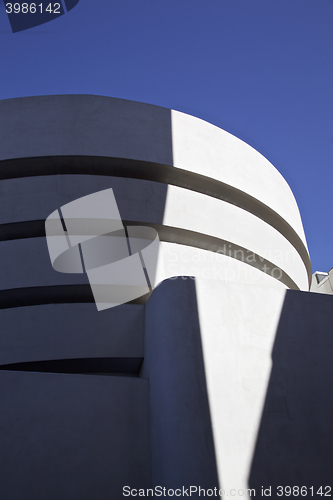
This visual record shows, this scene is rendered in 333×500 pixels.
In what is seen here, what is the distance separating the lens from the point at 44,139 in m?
10.4

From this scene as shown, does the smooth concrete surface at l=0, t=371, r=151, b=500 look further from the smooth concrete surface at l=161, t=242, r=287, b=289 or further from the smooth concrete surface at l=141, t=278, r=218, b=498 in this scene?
the smooth concrete surface at l=161, t=242, r=287, b=289

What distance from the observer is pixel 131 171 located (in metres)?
10.9

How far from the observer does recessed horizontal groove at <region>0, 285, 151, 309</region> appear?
889cm

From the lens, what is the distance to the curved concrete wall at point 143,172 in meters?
10.1

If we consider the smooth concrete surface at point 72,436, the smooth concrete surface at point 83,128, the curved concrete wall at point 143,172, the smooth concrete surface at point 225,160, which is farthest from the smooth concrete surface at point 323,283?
the smooth concrete surface at point 72,436

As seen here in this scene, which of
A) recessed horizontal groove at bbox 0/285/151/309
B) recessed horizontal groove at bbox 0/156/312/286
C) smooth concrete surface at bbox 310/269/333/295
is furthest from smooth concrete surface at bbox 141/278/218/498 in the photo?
smooth concrete surface at bbox 310/269/333/295

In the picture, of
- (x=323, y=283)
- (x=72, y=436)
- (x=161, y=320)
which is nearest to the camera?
(x=72, y=436)

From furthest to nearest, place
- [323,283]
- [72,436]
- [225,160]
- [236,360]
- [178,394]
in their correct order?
1. [323,283]
2. [225,160]
3. [236,360]
4. [72,436]
5. [178,394]

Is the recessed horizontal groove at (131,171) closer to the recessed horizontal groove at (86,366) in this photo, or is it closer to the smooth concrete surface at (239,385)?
the smooth concrete surface at (239,385)

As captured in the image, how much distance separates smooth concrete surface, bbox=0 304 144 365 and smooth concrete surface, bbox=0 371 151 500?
4.70 feet

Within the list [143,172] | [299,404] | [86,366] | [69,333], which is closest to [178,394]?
[299,404]

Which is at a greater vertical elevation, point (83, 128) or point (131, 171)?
point (83, 128)

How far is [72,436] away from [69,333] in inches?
101

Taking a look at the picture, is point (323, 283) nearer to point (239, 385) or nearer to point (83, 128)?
point (83, 128)
